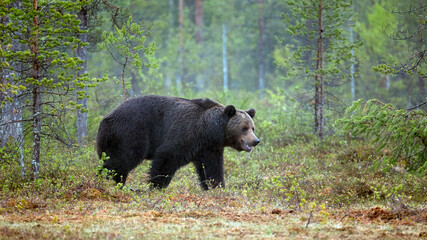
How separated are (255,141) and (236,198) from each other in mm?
2097

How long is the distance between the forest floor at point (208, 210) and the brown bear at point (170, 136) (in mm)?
645

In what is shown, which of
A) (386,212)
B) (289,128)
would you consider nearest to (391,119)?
Answer: (386,212)

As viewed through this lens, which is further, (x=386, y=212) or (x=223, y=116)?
(x=223, y=116)

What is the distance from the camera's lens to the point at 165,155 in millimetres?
9805

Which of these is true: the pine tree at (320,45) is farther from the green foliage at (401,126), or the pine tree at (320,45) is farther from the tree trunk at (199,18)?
the tree trunk at (199,18)

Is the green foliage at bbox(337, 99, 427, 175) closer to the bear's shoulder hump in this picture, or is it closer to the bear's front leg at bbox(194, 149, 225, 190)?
the bear's front leg at bbox(194, 149, 225, 190)

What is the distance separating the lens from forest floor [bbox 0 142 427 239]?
5.64 m

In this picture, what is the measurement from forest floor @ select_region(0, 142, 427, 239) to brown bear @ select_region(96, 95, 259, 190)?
0.64 m

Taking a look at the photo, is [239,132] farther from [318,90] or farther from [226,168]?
[318,90]

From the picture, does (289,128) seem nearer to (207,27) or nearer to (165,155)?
(165,155)

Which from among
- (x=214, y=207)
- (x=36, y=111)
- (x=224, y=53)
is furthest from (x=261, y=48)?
(x=214, y=207)

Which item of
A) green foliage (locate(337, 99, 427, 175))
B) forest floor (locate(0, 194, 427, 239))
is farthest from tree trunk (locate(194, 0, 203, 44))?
forest floor (locate(0, 194, 427, 239))

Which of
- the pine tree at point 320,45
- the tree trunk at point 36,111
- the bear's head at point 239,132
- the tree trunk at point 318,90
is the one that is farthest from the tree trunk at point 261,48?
the tree trunk at point 36,111

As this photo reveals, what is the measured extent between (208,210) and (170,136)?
313 cm
